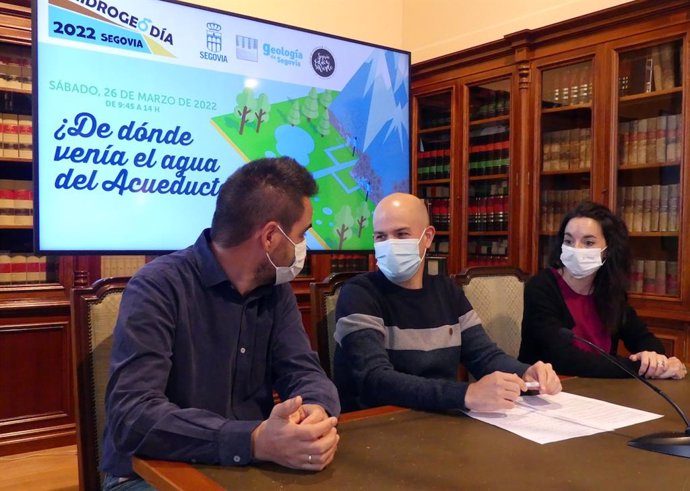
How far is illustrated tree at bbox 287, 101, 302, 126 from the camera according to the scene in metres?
2.18

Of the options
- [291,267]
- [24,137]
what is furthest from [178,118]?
[24,137]

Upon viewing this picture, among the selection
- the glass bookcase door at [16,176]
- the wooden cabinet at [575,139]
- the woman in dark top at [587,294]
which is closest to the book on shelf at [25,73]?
the glass bookcase door at [16,176]

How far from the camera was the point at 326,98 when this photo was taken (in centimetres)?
226

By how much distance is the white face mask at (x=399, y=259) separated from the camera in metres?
1.76

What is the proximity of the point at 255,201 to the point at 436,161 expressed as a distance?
2973 millimetres

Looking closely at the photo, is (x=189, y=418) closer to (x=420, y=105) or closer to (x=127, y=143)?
(x=127, y=143)

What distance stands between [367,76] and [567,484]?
1.81 metres

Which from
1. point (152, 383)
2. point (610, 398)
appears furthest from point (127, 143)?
point (610, 398)

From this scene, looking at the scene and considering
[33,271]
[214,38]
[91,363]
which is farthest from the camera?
[33,271]

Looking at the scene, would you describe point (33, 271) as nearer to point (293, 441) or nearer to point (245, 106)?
point (245, 106)

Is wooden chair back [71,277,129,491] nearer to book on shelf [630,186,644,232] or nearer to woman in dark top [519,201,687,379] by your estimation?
woman in dark top [519,201,687,379]

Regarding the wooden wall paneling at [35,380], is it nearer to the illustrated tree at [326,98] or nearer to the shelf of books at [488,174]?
the illustrated tree at [326,98]

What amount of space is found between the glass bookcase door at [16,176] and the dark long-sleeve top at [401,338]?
Answer: 218 cm

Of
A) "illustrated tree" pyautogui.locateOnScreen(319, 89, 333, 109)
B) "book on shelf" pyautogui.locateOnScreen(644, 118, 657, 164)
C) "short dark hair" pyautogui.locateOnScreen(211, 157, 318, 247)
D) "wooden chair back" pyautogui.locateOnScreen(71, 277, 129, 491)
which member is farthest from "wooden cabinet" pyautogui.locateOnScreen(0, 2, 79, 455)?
"book on shelf" pyautogui.locateOnScreen(644, 118, 657, 164)
